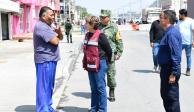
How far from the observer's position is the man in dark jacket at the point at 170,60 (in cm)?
658

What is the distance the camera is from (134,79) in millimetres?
13047

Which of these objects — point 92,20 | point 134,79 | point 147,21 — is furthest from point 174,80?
point 147,21

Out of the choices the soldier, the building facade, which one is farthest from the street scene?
the building facade

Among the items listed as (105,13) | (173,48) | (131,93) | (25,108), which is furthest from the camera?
(131,93)

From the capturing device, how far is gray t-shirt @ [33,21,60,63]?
303 inches

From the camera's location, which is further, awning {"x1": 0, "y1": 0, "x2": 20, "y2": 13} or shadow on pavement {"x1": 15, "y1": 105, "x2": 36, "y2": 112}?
awning {"x1": 0, "y1": 0, "x2": 20, "y2": 13}

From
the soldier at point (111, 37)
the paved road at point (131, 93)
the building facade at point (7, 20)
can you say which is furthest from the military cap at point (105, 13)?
the building facade at point (7, 20)

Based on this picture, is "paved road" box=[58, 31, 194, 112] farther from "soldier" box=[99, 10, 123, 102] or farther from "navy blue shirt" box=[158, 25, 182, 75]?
"navy blue shirt" box=[158, 25, 182, 75]

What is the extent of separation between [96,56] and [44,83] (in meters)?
0.94

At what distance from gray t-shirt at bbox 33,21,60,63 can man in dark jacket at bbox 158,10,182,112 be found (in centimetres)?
184

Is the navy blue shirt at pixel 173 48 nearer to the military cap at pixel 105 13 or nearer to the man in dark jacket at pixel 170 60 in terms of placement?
the man in dark jacket at pixel 170 60

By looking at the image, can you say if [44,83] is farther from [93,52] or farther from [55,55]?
[93,52]

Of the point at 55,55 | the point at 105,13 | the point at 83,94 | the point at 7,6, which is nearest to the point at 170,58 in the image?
the point at 55,55

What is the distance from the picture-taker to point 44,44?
7.78 meters
